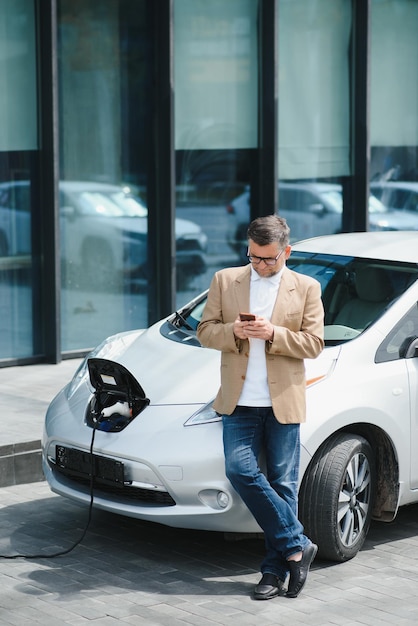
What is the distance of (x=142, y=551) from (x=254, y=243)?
6.23ft

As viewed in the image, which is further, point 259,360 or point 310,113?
point 310,113

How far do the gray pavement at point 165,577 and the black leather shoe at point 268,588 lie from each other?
0.16 feet

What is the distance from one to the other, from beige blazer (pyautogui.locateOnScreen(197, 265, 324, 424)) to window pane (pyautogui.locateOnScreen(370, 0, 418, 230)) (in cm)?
896

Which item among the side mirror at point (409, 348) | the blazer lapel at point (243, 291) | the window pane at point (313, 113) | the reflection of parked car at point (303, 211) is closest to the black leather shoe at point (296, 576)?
the blazer lapel at point (243, 291)

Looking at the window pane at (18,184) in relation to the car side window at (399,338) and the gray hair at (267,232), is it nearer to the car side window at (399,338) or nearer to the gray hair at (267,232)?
the car side window at (399,338)

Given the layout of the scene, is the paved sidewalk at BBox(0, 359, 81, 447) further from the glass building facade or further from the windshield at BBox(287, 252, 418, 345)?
the windshield at BBox(287, 252, 418, 345)

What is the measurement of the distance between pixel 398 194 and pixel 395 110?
3.38 ft

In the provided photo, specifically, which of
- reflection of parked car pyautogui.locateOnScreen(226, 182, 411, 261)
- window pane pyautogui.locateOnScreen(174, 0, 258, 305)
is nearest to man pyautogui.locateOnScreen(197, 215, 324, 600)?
window pane pyautogui.locateOnScreen(174, 0, 258, 305)

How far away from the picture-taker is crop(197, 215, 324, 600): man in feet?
19.0

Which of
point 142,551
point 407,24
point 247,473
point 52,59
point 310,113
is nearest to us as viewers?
point 247,473

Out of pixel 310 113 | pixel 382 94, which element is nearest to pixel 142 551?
pixel 310 113

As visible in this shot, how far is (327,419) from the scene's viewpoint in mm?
6188

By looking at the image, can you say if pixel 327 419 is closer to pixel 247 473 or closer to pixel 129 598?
pixel 247 473

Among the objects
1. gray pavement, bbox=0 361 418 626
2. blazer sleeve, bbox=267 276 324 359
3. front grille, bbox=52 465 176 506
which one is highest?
blazer sleeve, bbox=267 276 324 359
